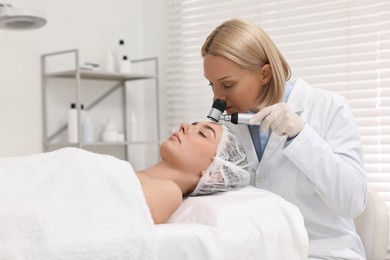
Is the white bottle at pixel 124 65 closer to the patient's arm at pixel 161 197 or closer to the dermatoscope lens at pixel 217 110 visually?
the dermatoscope lens at pixel 217 110

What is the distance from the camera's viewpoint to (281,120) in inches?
53.0

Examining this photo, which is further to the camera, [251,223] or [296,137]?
[296,137]

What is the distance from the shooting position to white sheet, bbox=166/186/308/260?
42.3 inches

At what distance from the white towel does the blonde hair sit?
1.69 ft

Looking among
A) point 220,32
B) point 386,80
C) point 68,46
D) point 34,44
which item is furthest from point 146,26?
point 220,32

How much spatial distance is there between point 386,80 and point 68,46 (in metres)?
1.59

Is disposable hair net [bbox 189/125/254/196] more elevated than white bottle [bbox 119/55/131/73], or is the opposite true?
white bottle [bbox 119/55/131/73]

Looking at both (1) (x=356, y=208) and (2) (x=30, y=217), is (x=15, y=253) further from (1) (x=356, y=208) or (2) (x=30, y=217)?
(1) (x=356, y=208)

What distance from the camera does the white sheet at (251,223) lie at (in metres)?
1.07

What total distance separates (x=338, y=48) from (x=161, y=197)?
159 centimetres

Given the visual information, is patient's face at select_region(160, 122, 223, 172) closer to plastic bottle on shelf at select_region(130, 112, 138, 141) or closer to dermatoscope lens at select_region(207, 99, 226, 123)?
dermatoscope lens at select_region(207, 99, 226, 123)

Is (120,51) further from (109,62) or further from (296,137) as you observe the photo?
(296,137)

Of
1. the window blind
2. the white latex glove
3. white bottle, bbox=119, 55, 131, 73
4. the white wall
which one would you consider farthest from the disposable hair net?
white bottle, bbox=119, 55, 131, 73

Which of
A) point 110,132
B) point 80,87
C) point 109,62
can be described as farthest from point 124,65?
point 110,132
